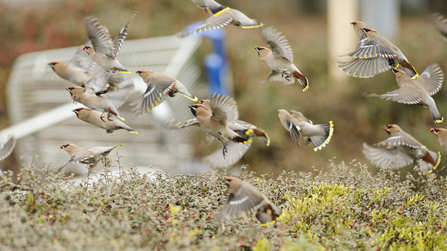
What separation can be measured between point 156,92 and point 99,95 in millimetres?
346

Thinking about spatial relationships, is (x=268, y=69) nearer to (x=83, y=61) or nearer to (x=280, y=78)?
(x=280, y=78)

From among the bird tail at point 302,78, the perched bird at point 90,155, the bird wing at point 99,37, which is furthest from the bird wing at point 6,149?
the bird tail at point 302,78

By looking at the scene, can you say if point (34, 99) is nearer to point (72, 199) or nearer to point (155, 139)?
point (155, 139)

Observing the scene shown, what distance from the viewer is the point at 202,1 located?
102 inches

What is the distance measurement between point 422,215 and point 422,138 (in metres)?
2.58

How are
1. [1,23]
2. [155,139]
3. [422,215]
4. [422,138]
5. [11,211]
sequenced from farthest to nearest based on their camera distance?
[1,23] → [155,139] → [422,138] → [422,215] → [11,211]

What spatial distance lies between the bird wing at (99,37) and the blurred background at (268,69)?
1.70 meters

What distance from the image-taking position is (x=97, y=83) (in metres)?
2.65

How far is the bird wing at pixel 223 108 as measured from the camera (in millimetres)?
2387

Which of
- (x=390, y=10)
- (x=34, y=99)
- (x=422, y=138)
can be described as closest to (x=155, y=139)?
(x=34, y=99)

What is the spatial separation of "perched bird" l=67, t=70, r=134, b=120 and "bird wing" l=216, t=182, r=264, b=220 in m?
0.80

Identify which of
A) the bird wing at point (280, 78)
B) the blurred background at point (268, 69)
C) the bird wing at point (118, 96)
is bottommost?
the blurred background at point (268, 69)

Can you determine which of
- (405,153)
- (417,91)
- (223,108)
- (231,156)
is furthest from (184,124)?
(405,153)

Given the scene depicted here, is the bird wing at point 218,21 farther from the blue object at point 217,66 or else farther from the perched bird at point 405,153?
the blue object at point 217,66
